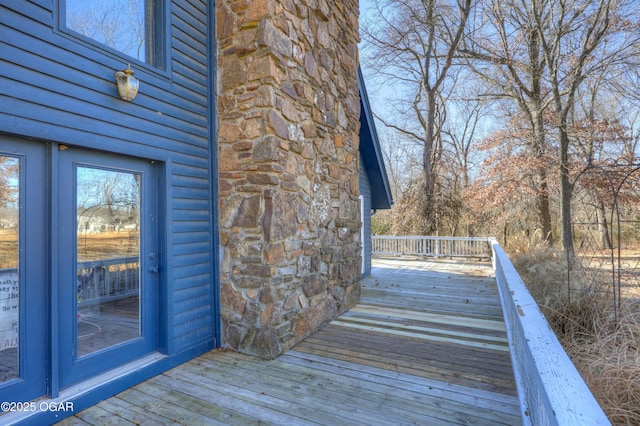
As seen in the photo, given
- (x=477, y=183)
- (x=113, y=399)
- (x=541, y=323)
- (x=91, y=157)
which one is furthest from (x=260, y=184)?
(x=477, y=183)

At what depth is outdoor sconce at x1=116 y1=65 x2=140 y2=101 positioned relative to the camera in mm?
2625

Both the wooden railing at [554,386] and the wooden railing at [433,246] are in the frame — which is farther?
the wooden railing at [433,246]

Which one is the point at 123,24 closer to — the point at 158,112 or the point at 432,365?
the point at 158,112

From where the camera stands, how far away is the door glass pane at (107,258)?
2.57 metres

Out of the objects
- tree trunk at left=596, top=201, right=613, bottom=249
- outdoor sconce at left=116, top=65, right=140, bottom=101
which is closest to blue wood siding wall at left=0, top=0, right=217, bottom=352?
outdoor sconce at left=116, top=65, right=140, bottom=101

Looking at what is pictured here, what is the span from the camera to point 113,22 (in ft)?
9.14

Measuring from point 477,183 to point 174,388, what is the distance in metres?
12.0

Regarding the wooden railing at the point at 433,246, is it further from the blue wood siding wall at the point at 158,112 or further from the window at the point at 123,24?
the window at the point at 123,24

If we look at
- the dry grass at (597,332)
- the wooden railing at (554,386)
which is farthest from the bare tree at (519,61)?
the wooden railing at (554,386)

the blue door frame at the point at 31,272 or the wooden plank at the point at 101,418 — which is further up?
the blue door frame at the point at 31,272

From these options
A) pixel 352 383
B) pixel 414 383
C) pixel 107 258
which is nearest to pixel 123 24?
pixel 107 258

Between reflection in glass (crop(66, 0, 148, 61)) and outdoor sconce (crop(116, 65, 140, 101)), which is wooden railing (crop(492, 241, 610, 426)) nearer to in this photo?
outdoor sconce (crop(116, 65, 140, 101))

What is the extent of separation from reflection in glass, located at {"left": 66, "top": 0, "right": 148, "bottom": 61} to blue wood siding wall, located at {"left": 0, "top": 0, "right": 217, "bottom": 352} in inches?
7.0

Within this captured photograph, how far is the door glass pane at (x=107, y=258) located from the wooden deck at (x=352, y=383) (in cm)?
50
